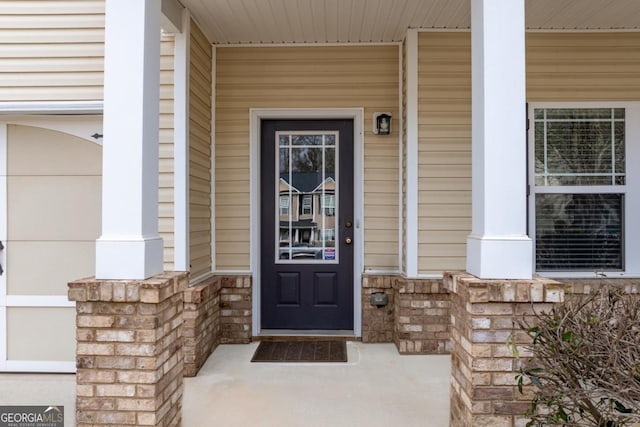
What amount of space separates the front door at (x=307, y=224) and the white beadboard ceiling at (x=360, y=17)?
2.59 ft

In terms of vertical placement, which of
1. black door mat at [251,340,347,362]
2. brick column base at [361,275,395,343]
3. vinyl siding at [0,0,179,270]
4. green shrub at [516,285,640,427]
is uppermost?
vinyl siding at [0,0,179,270]

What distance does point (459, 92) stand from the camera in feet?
12.1

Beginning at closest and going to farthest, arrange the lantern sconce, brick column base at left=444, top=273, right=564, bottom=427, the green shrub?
1. the green shrub
2. brick column base at left=444, top=273, right=564, bottom=427
3. the lantern sconce

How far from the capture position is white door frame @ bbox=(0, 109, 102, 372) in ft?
10.9

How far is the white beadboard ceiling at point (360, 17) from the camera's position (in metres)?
3.24

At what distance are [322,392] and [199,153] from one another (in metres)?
2.11

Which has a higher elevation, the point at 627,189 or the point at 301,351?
the point at 627,189

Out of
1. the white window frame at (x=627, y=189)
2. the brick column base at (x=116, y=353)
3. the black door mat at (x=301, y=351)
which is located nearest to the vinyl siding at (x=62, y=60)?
the black door mat at (x=301, y=351)

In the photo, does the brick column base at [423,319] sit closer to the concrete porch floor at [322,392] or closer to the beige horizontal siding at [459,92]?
the concrete porch floor at [322,392]

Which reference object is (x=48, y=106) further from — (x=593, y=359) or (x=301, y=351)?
(x=593, y=359)

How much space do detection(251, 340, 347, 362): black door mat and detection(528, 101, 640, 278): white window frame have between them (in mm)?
1889

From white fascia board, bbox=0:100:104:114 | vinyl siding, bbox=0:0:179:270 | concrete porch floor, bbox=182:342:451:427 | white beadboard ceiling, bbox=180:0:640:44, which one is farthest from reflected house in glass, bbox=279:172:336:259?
white fascia board, bbox=0:100:104:114

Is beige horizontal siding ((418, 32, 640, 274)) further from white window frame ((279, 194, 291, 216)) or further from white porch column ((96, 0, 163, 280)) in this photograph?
white porch column ((96, 0, 163, 280))

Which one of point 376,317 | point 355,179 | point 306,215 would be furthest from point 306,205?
point 376,317
